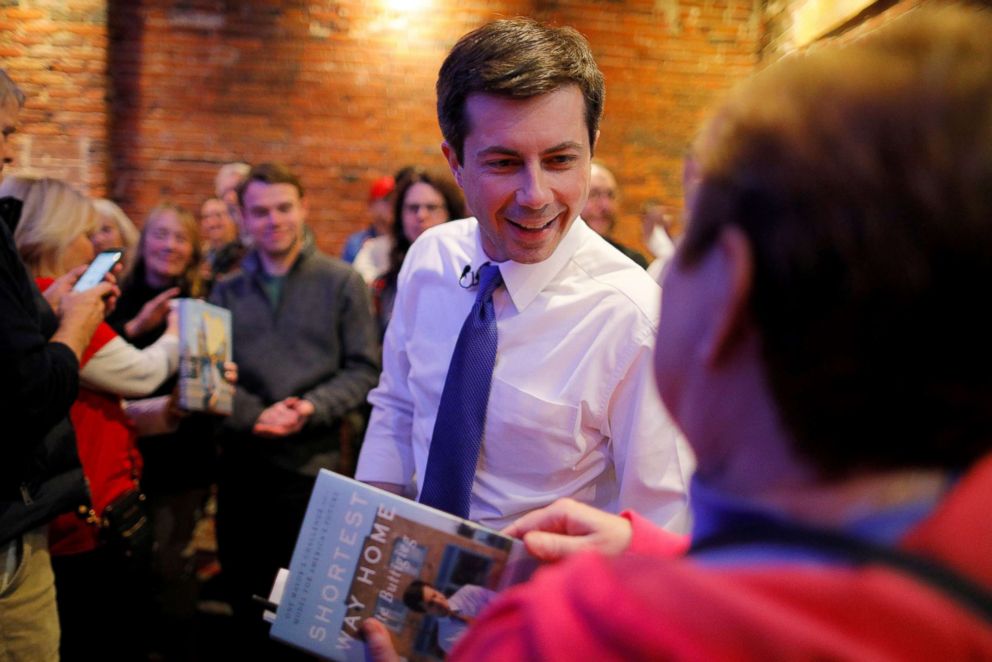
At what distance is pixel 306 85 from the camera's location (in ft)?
16.5

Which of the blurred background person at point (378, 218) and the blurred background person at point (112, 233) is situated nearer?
the blurred background person at point (112, 233)

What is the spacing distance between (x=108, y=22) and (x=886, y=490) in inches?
218

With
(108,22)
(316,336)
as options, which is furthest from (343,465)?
(108,22)

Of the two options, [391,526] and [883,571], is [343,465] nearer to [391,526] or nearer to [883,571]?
[391,526]

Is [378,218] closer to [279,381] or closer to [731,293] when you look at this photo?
[279,381]

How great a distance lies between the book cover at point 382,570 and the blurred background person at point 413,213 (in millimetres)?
2177

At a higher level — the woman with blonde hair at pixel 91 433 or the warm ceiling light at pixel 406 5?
the warm ceiling light at pixel 406 5

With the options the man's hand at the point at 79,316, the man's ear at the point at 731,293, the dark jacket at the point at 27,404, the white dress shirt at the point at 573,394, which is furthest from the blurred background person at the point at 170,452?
the man's ear at the point at 731,293

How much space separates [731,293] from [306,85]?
198 inches

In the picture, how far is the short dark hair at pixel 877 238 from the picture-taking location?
43 centimetres

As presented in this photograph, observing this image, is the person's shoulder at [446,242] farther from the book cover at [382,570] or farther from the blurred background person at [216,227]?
the blurred background person at [216,227]

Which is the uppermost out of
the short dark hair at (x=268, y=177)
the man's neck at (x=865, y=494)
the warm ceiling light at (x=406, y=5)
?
the warm ceiling light at (x=406, y=5)

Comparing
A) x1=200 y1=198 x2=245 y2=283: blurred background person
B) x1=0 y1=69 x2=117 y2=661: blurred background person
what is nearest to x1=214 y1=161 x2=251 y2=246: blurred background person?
x1=200 y1=198 x2=245 y2=283: blurred background person

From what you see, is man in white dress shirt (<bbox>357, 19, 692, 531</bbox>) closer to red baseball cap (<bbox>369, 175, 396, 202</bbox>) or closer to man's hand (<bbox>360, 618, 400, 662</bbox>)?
man's hand (<bbox>360, 618, 400, 662</bbox>)
